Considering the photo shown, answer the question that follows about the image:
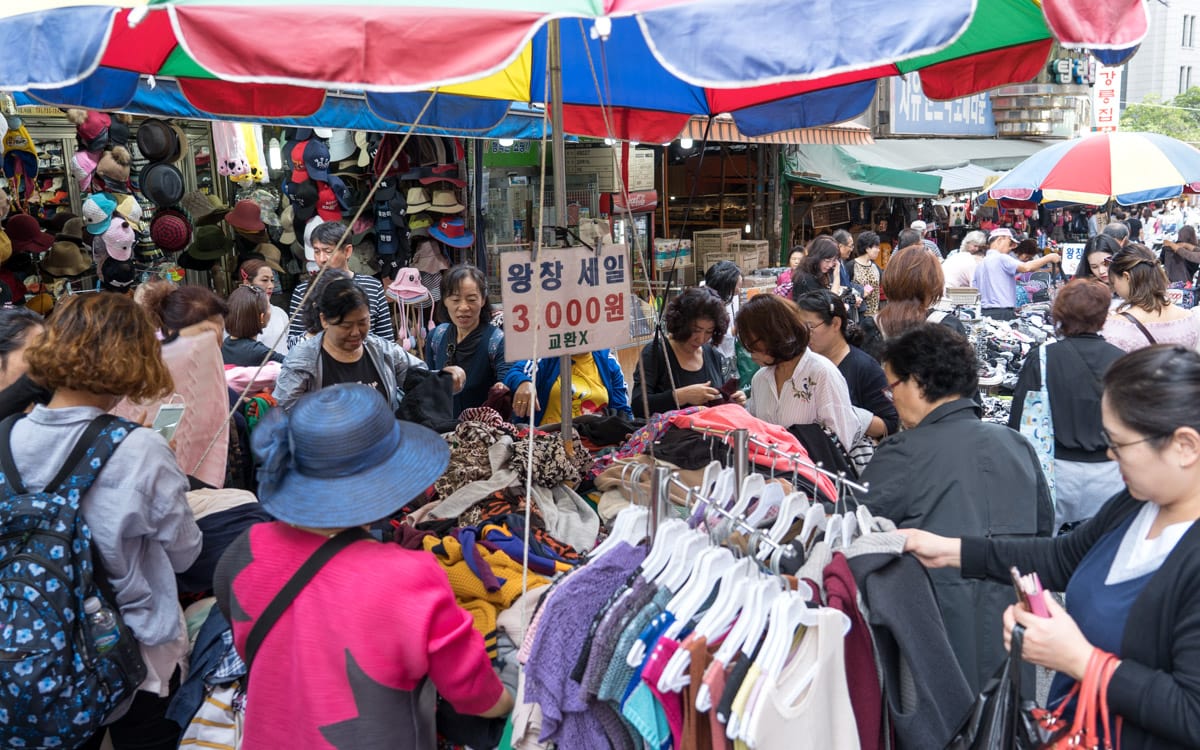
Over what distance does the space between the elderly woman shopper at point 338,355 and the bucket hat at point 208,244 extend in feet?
14.8

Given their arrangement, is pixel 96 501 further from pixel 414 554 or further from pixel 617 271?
pixel 617 271

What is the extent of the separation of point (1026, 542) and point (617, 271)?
1.75 metres

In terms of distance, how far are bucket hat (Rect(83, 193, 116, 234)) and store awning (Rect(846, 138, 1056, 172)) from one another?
12696 mm

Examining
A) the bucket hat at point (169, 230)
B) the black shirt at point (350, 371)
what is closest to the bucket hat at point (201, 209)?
the bucket hat at point (169, 230)

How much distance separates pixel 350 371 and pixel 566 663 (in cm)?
237

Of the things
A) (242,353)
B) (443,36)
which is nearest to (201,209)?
(242,353)

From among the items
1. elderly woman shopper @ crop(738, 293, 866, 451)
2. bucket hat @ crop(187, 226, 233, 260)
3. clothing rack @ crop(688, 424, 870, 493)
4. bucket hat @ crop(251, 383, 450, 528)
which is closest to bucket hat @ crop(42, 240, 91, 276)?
bucket hat @ crop(187, 226, 233, 260)

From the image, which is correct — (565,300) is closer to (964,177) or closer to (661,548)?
(661,548)

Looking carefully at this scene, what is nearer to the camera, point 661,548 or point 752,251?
point 661,548

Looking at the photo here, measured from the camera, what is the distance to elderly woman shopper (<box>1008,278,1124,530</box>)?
4629 mm

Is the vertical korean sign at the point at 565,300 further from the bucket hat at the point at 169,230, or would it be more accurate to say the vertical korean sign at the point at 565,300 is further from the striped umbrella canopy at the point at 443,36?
the bucket hat at the point at 169,230

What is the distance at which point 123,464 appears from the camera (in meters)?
2.57

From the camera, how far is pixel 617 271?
359 centimetres

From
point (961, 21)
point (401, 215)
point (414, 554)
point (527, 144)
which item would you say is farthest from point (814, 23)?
point (527, 144)
